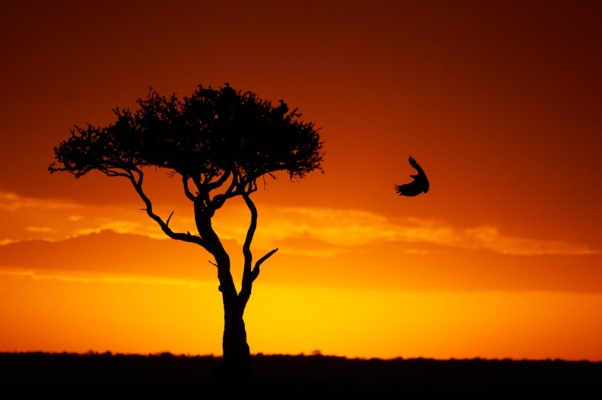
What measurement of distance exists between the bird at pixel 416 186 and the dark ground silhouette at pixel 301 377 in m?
8.56

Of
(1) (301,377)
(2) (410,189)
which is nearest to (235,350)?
(1) (301,377)

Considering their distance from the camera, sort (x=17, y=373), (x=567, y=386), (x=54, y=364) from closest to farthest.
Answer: (x=567, y=386) → (x=17, y=373) → (x=54, y=364)

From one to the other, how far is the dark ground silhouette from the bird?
856 cm

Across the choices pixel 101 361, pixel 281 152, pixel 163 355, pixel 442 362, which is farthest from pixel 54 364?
pixel 442 362

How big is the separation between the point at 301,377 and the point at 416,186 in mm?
15816

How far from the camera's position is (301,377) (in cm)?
5231

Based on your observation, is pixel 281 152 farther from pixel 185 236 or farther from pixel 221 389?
pixel 221 389

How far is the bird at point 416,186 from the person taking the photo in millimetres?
40938

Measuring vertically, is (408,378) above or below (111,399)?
above

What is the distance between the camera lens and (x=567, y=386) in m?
46.0

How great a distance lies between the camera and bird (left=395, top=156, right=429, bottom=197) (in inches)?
1612

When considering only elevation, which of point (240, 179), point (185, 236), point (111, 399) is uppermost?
point (240, 179)

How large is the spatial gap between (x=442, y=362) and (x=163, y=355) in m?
18.1

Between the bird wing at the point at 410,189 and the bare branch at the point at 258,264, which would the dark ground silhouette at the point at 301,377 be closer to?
the bare branch at the point at 258,264
